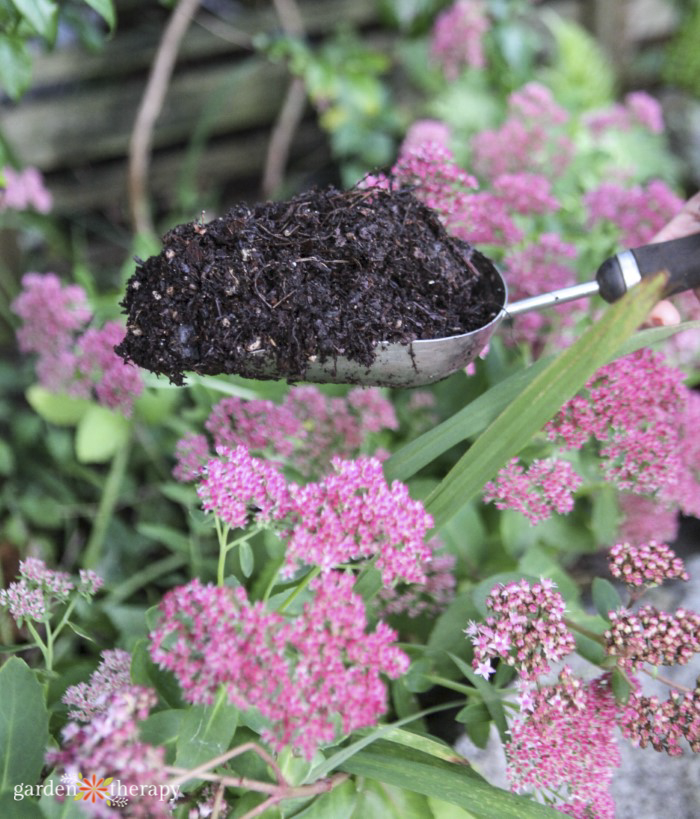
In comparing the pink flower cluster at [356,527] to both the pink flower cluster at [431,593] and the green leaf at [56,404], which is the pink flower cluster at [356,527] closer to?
the pink flower cluster at [431,593]

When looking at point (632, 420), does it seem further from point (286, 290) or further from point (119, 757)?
point (119, 757)

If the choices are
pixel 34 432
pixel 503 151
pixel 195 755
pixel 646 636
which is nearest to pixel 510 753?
pixel 646 636

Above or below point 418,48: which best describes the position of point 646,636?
below

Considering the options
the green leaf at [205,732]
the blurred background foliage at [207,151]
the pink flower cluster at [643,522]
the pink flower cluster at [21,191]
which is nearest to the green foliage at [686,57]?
the blurred background foliage at [207,151]

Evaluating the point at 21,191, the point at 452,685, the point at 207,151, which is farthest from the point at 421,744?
the point at 207,151

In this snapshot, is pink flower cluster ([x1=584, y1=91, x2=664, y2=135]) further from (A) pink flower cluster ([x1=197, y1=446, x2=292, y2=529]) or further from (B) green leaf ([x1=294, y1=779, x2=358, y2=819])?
(B) green leaf ([x1=294, y1=779, x2=358, y2=819])

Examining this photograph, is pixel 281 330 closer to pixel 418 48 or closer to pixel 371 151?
pixel 371 151

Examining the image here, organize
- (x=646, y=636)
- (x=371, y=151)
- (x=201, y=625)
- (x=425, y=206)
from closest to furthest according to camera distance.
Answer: (x=201, y=625) < (x=646, y=636) < (x=425, y=206) < (x=371, y=151)
